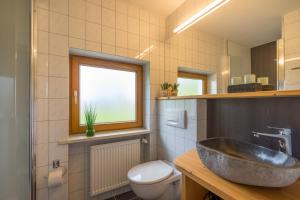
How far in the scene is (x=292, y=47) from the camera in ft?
2.88

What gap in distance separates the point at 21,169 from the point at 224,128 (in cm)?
160

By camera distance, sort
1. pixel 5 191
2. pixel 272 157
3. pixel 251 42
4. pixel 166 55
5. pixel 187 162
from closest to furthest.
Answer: pixel 272 157 < pixel 187 162 < pixel 5 191 < pixel 251 42 < pixel 166 55

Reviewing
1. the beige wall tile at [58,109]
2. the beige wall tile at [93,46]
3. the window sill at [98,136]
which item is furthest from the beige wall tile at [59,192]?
the beige wall tile at [93,46]

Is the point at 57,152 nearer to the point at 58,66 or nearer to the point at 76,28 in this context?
the point at 58,66

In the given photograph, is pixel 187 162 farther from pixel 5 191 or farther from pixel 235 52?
pixel 5 191

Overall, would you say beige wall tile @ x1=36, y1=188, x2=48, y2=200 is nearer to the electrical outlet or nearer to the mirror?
the electrical outlet

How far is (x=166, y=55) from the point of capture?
196 centimetres

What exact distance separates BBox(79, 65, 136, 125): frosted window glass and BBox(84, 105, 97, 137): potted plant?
5cm

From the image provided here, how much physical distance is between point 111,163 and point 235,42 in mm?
1682

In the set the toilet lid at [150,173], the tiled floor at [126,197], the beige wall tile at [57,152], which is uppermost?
the beige wall tile at [57,152]

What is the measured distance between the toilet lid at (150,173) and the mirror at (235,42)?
897 millimetres

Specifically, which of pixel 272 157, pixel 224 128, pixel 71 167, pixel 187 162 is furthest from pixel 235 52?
pixel 71 167

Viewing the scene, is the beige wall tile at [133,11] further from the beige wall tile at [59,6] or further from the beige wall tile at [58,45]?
the beige wall tile at [58,45]

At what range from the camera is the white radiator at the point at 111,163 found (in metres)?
1.49
